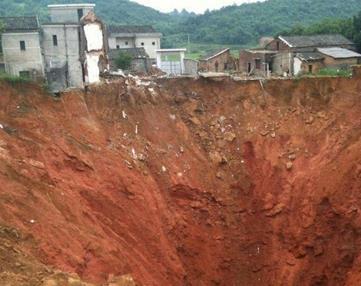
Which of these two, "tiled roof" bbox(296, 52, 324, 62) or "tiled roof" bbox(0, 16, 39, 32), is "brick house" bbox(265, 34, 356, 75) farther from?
"tiled roof" bbox(0, 16, 39, 32)

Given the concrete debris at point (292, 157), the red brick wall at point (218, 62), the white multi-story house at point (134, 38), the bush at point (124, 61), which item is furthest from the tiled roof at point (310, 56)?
the white multi-story house at point (134, 38)

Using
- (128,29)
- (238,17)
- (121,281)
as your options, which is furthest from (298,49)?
(238,17)

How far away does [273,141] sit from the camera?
99.5 feet

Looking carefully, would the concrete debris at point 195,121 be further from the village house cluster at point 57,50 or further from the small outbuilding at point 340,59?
the small outbuilding at point 340,59

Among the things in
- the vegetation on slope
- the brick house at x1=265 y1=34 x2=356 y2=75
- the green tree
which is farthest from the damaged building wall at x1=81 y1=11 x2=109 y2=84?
the vegetation on slope

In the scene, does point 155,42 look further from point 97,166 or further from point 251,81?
point 97,166

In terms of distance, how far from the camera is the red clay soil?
78.1 feet

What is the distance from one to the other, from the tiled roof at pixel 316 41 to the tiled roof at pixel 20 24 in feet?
59.3

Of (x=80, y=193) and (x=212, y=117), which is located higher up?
(x=212, y=117)

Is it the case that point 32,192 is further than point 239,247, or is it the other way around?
point 239,247

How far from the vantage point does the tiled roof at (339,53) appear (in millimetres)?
37344

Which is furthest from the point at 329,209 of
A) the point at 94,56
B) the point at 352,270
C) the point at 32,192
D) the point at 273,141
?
the point at 94,56

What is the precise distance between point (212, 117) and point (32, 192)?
500 inches

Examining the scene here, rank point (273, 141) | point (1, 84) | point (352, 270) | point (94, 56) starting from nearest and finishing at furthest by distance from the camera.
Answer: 1. point (352, 270)
2. point (1, 84)
3. point (273, 141)
4. point (94, 56)
